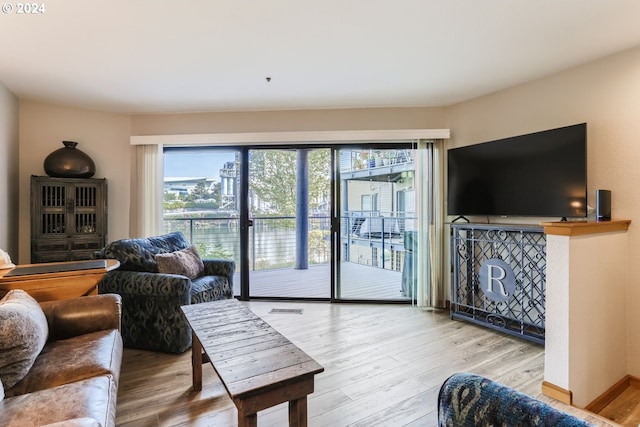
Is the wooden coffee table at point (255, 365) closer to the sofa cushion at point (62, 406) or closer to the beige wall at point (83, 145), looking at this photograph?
the sofa cushion at point (62, 406)

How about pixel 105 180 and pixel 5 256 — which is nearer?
pixel 5 256

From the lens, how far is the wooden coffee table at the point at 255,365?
1.24 metres

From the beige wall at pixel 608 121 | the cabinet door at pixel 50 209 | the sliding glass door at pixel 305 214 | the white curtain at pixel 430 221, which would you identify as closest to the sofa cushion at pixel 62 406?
the beige wall at pixel 608 121

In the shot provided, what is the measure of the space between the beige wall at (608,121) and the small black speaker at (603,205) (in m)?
0.16

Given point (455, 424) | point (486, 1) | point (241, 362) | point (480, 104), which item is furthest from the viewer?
point (480, 104)

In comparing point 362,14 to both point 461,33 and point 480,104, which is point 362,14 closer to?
point 461,33

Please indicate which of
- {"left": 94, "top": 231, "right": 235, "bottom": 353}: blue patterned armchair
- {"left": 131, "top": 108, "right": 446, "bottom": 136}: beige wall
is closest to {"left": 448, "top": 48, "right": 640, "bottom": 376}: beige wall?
{"left": 131, "top": 108, "right": 446, "bottom": 136}: beige wall

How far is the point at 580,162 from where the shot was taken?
250cm

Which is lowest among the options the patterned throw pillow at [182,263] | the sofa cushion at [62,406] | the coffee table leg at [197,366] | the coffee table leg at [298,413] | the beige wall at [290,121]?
the coffee table leg at [197,366]

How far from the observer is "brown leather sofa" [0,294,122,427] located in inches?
46.0

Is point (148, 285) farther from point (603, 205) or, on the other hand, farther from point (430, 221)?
point (603, 205)

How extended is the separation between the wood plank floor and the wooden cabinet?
1.50 m

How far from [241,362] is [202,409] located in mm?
740

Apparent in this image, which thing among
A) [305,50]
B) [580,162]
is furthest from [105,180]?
[580,162]
